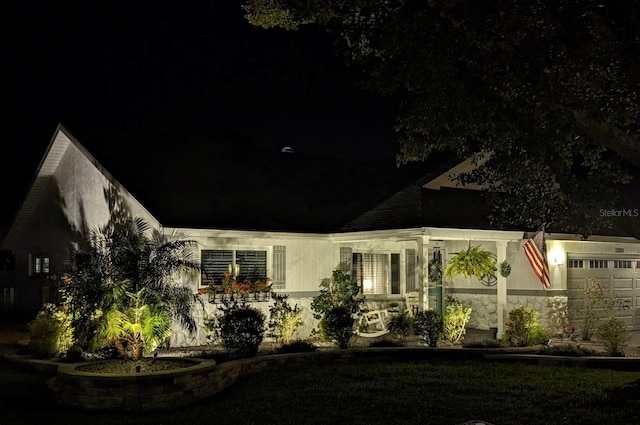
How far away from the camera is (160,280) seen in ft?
40.4

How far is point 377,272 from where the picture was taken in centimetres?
2042

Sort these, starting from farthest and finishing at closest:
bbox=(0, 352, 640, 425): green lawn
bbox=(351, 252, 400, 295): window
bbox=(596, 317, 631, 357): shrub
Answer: bbox=(351, 252, 400, 295): window
bbox=(596, 317, 631, 357): shrub
bbox=(0, 352, 640, 425): green lawn

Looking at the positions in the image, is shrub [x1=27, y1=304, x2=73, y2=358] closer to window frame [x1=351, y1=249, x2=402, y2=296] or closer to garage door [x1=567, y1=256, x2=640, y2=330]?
window frame [x1=351, y1=249, x2=402, y2=296]

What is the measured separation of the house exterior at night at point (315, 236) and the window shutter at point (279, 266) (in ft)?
0.08

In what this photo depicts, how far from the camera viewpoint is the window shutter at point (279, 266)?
18328mm

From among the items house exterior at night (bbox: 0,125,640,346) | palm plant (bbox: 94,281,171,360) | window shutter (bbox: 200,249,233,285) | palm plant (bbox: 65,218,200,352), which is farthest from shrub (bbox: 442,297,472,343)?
palm plant (bbox: 94,281,171,360)

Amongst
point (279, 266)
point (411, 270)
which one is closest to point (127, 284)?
point (279, 266)

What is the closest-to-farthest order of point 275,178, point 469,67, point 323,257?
point 469,67, point 323,257, point 275,178

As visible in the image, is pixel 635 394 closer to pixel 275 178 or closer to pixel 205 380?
pixel 205 380

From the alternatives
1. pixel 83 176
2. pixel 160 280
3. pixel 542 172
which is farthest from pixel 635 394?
pixel 83 176

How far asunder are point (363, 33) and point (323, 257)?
8.73 meters

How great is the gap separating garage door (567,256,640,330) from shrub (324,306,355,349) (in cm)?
747

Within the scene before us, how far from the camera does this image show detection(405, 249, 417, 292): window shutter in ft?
67.1

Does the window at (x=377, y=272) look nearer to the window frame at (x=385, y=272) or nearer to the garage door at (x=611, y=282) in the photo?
the window frame at (x=385, y=272)
